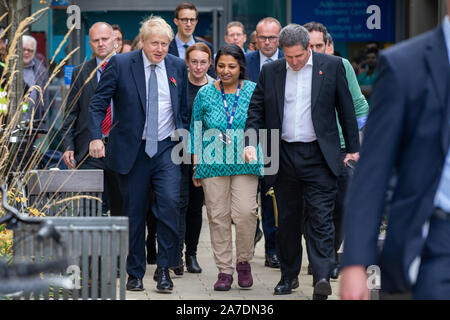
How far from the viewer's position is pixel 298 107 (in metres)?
7.24

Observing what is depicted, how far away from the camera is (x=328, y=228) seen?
714 centimetres

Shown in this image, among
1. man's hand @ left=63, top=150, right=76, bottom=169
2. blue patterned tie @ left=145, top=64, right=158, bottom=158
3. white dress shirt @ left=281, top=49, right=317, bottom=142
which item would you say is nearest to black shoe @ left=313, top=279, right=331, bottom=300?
white dress shirt @ left=281, top=49, right=317, bottom=142

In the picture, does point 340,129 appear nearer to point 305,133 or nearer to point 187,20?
point 305,133

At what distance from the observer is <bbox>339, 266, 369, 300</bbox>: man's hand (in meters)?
3.00

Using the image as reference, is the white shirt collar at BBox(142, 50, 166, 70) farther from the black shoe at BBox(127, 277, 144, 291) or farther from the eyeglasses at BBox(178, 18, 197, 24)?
the eyeglasses at BBox(178, 18, 197, 24)

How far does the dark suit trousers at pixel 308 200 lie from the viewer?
23.3 ft

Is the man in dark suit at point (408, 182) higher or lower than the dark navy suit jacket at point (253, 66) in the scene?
lower

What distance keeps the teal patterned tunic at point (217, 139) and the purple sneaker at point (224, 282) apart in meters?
0.80

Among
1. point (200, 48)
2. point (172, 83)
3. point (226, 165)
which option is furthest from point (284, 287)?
point (200, 48)

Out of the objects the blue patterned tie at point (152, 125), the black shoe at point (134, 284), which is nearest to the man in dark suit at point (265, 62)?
the black shoe at point (134, 284)

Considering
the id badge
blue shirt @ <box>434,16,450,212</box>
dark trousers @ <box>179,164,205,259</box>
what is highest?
blue shirt @ <box>434,16,450,212</box>

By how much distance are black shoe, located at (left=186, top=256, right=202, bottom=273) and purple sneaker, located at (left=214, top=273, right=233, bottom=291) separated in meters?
0.88

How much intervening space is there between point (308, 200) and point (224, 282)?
1055 mm

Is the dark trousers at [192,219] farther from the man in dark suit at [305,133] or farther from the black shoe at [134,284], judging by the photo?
the man in dark suit at [305,133]
